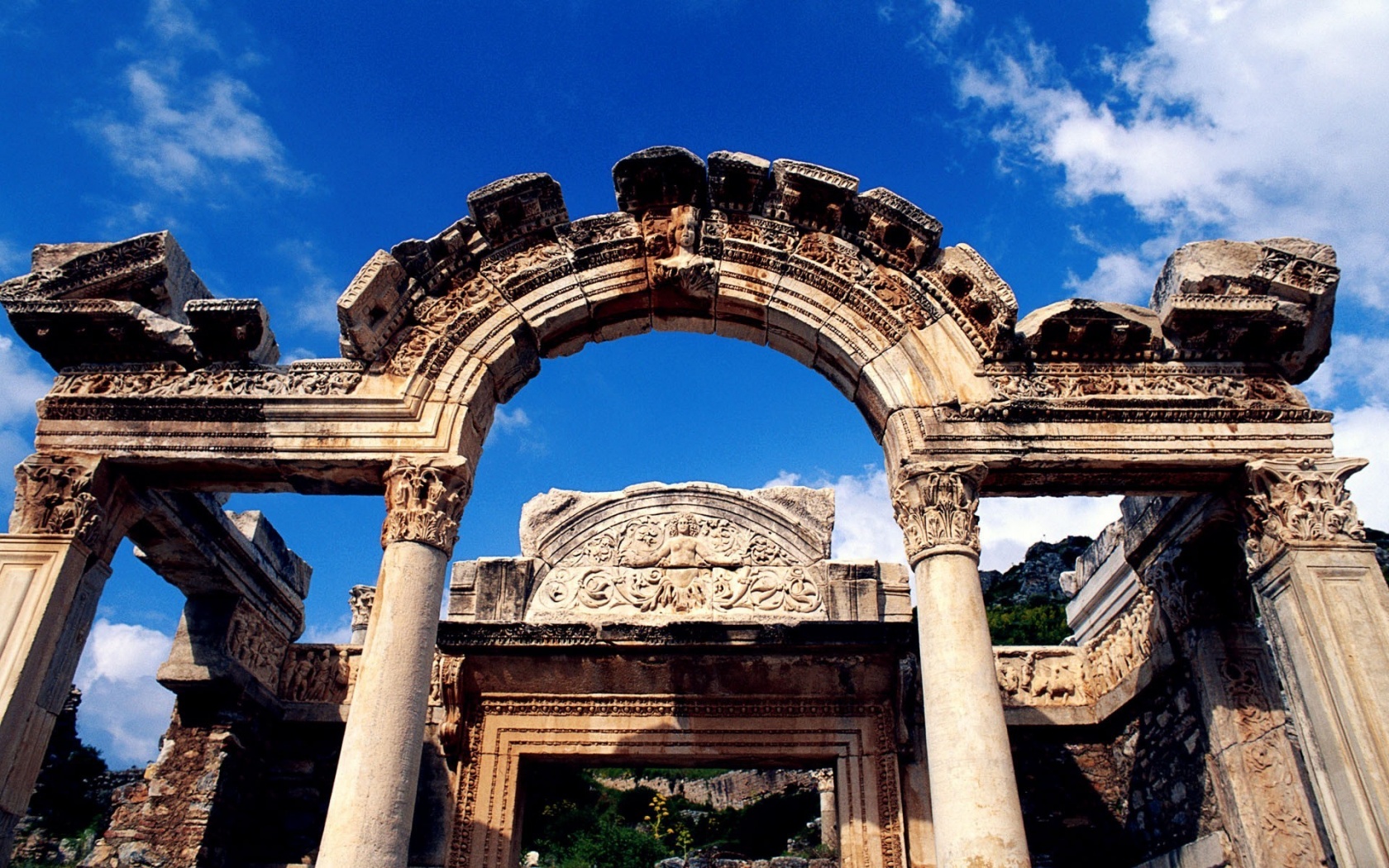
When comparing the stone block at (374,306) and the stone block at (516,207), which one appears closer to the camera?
the stone block at (374,306)

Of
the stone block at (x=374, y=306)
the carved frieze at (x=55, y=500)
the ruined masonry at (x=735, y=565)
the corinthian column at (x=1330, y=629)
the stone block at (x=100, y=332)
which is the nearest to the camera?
the corinthian column at (x=1330, y=629)

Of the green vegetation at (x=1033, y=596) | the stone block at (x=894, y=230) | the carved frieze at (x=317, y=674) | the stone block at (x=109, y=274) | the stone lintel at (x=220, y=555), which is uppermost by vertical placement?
the green vegetation at (x=1033, y=596)

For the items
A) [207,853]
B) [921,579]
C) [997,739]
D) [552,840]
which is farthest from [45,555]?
[552,840]

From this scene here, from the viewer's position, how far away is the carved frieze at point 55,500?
7.49 metres

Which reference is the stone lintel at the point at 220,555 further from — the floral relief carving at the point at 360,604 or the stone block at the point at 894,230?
the stone block at the point at 894,230

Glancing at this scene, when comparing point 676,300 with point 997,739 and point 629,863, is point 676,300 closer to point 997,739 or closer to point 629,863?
point 997,739

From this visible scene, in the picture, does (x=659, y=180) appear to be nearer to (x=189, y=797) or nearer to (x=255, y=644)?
(x=255, y=644)

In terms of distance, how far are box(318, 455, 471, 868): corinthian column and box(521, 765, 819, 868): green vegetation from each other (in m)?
15.5

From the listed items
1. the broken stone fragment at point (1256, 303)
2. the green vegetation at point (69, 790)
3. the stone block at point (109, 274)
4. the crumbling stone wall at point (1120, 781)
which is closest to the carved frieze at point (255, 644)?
the stone block at point (109, 274)

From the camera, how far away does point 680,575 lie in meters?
10.6

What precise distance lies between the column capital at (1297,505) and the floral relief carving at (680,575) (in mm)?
4400

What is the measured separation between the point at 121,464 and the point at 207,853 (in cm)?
378

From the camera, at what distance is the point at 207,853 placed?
A: 29.3 feet

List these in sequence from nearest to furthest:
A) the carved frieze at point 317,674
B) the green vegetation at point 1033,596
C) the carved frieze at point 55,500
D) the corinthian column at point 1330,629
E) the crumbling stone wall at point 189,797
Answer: the corinthian column at point 1330,629 → the carved frieze at point 55,500 → the crumbling stone wall at point 189,797 → the carved frieze at point 317,674 → the green vegetation at point 1033,596
